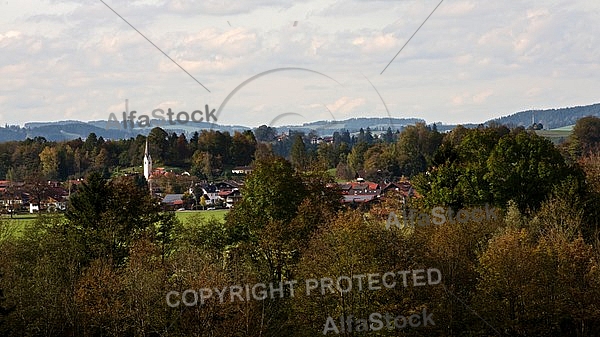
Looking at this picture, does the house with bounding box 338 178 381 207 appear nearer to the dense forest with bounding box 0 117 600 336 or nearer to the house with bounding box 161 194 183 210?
the house with bounding box 161 194 183 210

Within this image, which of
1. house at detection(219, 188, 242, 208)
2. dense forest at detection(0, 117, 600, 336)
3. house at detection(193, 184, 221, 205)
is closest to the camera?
dense forest at detection(0, 117, 600, 336)

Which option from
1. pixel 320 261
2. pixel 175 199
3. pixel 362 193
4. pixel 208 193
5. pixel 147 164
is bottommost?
pixel 175 199

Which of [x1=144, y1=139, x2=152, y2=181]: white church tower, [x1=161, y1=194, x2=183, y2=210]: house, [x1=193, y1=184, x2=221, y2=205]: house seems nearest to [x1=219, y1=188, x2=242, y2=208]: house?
[x1=193, y1=184, x2=221, y2=205]: house

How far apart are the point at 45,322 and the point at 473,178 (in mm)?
24413

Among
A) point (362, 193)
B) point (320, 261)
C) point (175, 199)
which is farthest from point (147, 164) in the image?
point (320, 261)

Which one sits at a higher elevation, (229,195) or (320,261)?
(320,261)

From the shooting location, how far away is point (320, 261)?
105ft

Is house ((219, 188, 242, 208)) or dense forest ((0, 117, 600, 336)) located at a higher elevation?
dense forest ((0, 117, 600, 336))

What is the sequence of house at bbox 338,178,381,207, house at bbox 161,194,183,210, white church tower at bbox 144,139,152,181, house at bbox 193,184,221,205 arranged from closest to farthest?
house at bbox 338,178,381,207
house at bbox 161,194,183,210
house at bbox 193,184,221,205
white church tower at bbox 144,139,152,181

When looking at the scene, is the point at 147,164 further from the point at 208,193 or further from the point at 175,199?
the point at 175,199

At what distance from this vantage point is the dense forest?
30.8m

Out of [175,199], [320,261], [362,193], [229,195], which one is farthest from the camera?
[175,199]

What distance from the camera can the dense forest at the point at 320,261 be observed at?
30.8 meters

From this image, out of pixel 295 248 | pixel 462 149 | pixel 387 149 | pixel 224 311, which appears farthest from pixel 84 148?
pixel 224 311
